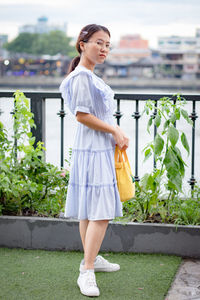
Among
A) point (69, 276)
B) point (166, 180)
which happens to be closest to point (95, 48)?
point (166, 180)

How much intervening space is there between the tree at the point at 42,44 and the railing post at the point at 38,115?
98.5 meters

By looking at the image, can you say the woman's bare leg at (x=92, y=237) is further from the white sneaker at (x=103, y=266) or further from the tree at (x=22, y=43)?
the tree at (x=22, y=43)

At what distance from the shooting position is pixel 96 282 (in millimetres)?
2414

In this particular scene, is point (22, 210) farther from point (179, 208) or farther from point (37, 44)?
point (37, 44)

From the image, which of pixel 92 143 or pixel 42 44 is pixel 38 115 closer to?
pixel 92 143

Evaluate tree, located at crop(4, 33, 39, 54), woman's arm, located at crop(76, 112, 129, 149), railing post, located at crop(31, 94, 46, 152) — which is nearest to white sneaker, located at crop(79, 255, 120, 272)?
woman's arm, located at crop(76, 112, 129, 149)

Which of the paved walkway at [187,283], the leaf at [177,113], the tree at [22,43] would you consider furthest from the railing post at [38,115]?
the tree at [22,43]

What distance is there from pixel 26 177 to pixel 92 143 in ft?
3.88

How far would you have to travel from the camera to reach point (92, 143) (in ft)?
7.23

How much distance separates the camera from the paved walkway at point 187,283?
2256 mm

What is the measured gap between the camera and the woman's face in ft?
7.12

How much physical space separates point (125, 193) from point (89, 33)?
0.79 metres

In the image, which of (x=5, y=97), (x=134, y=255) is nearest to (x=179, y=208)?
(x=134, y=255)

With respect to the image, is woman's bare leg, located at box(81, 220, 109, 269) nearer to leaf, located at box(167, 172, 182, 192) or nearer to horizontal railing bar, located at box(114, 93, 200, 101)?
leaf, located at box(167, 172, 182, 192)
